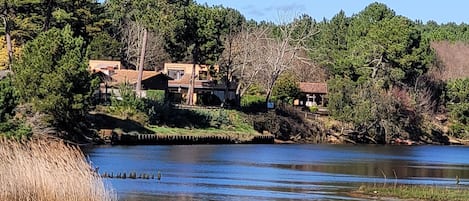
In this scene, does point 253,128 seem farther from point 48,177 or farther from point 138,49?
point 48,177

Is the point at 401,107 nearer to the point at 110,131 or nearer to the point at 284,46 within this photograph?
the point at 284,46

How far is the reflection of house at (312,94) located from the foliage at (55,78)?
2312 inches

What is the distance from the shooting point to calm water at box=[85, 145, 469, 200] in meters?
34.5

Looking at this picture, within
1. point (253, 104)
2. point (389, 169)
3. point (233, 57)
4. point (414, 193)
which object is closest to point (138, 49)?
point (233, 57)

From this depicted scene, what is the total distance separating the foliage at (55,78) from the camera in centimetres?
6297

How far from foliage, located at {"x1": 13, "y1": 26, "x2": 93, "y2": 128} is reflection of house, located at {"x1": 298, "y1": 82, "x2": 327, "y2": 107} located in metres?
58.7

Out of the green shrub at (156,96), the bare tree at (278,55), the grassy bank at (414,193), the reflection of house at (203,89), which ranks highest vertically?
the bare tree at (278,55)

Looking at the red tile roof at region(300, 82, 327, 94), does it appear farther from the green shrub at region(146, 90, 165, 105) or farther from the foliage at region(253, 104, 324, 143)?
the green shrub at region(146, 90, 165, 105)

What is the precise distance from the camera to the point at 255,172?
157 feet

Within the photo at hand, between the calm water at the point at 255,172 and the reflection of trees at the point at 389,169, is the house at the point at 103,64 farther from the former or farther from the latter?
the reflection of trees at the point at 389,169

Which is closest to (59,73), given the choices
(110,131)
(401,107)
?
(110,131)

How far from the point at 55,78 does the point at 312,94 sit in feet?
209

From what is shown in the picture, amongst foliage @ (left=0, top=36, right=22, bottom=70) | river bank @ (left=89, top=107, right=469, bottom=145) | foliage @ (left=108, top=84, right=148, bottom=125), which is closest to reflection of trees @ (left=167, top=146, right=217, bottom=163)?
river bank @ (left=89, top=107, right=469, bottom=145)

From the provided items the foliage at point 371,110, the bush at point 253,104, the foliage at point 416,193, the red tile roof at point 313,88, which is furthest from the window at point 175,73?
the foliage at point 416,193
